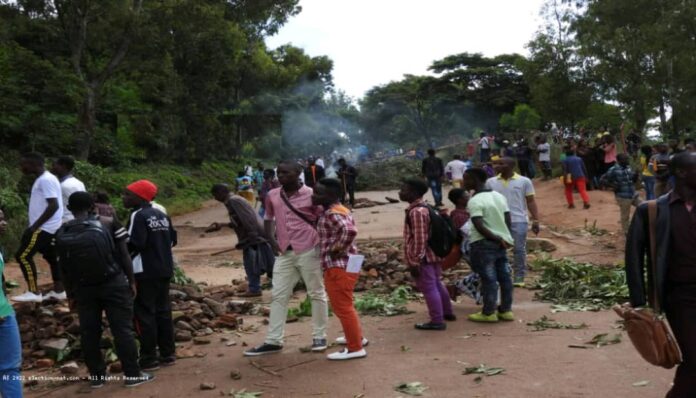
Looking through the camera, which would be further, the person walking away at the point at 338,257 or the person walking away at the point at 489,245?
the person walking away at the point at 489,245

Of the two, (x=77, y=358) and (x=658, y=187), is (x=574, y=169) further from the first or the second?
(x=77, y=358)

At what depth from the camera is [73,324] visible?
6.19 meters

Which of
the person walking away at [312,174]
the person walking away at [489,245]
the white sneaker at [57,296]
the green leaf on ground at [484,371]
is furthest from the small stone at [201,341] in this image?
the person walking away at [312,174]

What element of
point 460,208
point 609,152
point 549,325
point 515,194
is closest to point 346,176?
point 609,152

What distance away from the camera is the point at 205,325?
6.75 meters

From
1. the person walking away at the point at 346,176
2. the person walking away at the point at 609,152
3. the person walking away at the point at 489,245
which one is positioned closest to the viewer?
the person walking away at the point at 489,245

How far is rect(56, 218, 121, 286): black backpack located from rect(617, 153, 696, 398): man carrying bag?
3421 mm

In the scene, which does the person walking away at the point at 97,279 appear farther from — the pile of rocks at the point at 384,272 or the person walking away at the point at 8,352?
the pile of rocks at the point at 384,272

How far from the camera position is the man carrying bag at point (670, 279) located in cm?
327

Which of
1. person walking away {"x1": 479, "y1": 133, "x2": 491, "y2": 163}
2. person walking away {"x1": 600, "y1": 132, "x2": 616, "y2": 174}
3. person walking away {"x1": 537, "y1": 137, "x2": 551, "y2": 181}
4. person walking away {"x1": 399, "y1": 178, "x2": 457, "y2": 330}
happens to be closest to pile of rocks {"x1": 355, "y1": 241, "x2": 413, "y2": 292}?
person walking away {"x1": 399, "y1": 178, "x2": 457, "y2": 330}

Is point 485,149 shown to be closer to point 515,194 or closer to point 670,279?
point 515,194

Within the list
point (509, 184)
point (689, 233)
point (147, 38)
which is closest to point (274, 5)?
point (147, 38)

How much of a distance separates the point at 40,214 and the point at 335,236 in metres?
3.41

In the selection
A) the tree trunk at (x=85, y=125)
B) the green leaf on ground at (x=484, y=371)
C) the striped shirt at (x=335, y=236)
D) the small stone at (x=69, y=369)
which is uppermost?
the tree trunk at (x=85, y=125)
